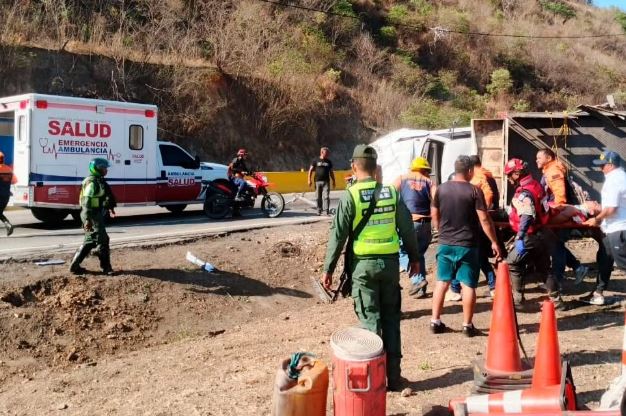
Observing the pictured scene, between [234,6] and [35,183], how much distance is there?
23049mm

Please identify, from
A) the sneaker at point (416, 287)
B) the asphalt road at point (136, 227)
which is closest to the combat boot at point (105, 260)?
the asphalt road at point (136, 227)

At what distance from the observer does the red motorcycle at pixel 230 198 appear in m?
15.5

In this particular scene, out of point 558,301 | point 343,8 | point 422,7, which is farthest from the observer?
point 422,7

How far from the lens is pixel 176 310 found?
9195mm

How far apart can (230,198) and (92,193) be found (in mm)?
6758

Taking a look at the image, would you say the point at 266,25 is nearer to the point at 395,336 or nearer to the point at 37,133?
the point at 37,133

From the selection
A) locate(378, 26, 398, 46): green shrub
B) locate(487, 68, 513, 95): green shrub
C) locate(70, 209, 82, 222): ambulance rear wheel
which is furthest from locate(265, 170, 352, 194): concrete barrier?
locate(487, 68, 513, 95): green shrub

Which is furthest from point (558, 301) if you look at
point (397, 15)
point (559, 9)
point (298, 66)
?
point (559, 9)

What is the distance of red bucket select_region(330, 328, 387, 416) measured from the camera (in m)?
4.02

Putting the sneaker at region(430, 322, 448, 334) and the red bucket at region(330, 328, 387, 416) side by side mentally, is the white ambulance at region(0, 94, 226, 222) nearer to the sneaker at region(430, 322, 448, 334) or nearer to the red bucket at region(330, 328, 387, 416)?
the sneaker at region(430, 322, 448, 334)

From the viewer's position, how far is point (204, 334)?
28.6 feet

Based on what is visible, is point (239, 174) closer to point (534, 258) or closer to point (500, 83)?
point (534, 258)

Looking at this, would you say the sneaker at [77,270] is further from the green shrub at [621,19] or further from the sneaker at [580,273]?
the green shrub at [621,19]

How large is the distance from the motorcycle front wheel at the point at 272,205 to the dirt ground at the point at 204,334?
359cm
